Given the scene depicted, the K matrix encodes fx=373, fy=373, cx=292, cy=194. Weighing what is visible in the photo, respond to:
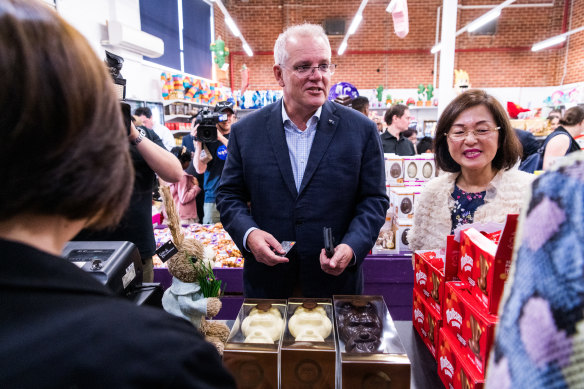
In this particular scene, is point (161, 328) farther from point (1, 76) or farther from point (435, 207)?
point (435, 207)

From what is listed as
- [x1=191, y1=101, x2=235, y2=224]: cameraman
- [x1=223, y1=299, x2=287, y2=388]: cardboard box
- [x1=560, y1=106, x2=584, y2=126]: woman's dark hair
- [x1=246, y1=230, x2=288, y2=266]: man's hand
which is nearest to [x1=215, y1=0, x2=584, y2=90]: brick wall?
[x1=560, y1=106, x2=584, y2=126]: woman's dark hair

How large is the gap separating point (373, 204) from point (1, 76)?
4.80 ft

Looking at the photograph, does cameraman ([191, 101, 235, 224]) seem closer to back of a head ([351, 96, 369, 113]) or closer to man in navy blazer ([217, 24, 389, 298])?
back of a head ([351, 96, 369, 113])

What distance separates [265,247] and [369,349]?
0.65m

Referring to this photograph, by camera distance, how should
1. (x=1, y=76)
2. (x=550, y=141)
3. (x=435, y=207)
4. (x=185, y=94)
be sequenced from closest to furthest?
1. (x=1, y=76)
2. (x=435, y=207)
3. (x=550, y=141)
4. (x=185, y=94)

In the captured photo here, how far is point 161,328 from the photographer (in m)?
0.43

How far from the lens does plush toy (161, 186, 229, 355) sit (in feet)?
3.89

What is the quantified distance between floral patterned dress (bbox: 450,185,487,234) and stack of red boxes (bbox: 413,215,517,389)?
19.6 inches

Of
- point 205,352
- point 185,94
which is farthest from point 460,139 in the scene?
point 185,94

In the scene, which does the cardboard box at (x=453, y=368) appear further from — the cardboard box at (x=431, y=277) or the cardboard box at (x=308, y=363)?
the cardboard box at (x=308, y=363)

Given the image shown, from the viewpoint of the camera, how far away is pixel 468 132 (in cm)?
167

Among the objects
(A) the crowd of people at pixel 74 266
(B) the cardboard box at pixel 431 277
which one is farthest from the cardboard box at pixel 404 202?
(A) the crowd of people at pixel 74 266

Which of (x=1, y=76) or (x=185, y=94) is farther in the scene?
(x=185, y=94)

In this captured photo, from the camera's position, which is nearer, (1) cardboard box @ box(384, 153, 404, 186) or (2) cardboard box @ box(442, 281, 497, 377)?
(2) cardboard box @ box(442, 281, 497, 377)
